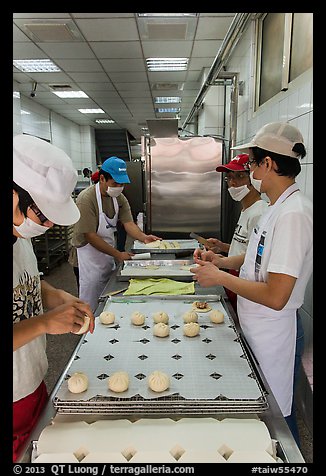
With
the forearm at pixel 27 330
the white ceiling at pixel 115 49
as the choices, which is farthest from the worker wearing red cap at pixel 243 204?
the white ceiling at pixel 115 49

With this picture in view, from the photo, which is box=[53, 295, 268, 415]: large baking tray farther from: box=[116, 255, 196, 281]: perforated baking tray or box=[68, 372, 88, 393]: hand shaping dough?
box=[116, 255, 196, 281]: perforated baking tray

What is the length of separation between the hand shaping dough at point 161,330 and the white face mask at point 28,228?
642 mm

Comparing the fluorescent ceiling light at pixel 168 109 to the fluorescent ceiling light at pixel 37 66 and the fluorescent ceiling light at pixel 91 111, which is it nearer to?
the fluorescent ceiling light at pixel 91 111

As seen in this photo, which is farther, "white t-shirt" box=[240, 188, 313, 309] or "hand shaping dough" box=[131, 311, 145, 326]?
"hand shaping dough" box=[131, 311, 145, 326]

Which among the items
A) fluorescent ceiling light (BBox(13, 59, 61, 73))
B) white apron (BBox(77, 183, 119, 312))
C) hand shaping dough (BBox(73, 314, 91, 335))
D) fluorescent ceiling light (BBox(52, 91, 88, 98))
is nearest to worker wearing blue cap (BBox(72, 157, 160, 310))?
white apron (BBox(77, 183, 119, 312))

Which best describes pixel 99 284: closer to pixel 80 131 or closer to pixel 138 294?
pixel 138 294

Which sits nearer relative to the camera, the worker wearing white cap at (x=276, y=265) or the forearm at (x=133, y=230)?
the worker wearing white cap at (x=276, y=265)

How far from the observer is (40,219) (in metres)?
0.89

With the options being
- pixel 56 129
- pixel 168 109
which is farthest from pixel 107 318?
pixel 56 129

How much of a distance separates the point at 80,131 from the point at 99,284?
31.0ft

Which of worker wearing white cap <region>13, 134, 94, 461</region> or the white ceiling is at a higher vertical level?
the white ceiling

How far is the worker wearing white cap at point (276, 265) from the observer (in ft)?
3.82

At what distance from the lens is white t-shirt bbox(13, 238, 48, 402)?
1.02m
